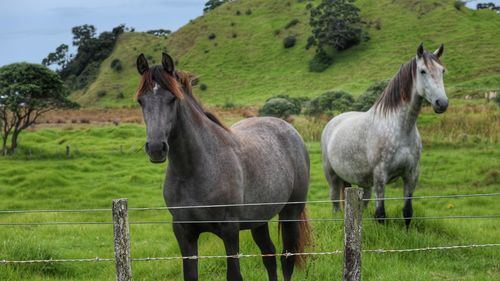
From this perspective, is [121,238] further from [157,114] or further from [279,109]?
[279,109]

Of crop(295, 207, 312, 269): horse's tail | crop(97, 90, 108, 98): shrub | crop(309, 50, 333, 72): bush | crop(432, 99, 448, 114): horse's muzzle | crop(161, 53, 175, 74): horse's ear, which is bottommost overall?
crop(295, 207, 312, 269): horse's tail

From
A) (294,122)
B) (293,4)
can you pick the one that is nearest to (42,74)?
(294,122)

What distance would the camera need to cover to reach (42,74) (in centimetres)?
2745

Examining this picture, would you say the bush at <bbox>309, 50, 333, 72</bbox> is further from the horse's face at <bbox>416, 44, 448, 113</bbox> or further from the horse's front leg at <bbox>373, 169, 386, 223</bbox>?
the horse's face at <bbox>416, 44, 448, 113</bbox>

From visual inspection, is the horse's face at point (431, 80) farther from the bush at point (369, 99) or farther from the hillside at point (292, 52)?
the hillside at point (292, 52)

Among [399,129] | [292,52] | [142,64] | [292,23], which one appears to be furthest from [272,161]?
[292,23]

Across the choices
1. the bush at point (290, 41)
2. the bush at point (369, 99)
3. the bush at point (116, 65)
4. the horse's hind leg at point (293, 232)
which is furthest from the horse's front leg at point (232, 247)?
the bush at point (116, 65)

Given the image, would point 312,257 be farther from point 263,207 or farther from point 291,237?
point 263,207

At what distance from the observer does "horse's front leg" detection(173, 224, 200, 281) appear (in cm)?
470

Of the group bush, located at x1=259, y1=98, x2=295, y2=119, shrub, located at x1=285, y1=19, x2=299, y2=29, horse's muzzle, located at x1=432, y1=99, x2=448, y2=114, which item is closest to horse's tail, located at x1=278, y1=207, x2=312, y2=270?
horse's muzzle, located at x1=432, y1=99, x2=448, y2=114

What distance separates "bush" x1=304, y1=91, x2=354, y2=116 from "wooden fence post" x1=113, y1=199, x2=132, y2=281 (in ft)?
83.5

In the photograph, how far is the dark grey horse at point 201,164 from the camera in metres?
4.25

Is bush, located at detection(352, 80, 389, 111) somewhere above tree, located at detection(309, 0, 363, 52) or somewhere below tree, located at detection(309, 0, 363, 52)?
below

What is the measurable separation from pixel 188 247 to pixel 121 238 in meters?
1.08
